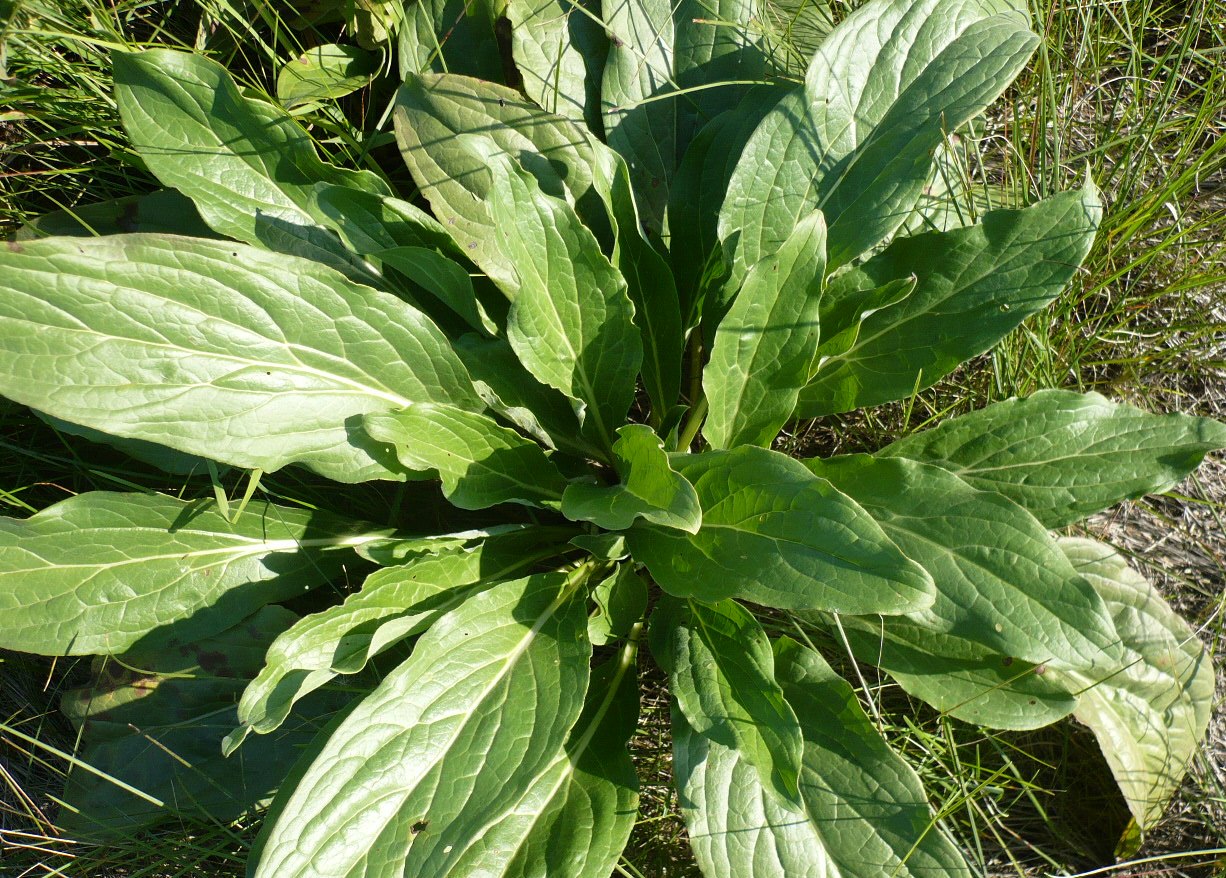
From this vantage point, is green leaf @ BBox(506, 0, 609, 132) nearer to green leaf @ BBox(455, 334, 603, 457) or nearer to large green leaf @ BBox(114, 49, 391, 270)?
large green leaf @ BBox(114, 49, 391, 270)

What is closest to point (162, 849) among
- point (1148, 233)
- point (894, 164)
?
point (894, 164)

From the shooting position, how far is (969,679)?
1698mm

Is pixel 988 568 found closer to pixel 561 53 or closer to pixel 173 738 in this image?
pixel 561 53

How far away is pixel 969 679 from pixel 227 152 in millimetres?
1728

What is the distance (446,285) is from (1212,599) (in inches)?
71.4

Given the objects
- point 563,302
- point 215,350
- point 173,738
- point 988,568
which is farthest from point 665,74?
point 173,738

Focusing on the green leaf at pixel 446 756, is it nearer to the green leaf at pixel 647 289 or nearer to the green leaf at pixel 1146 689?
the green leaf at pixel 647 289

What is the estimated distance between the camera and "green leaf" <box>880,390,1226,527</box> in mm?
1572

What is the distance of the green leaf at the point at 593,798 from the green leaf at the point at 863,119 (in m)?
0.89

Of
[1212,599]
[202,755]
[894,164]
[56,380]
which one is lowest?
[202,755]

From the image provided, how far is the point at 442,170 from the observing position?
1850 millimetres

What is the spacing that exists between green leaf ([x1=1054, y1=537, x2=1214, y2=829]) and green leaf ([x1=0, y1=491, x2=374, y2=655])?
154 cm

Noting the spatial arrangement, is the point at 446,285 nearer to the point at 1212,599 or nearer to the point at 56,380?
the point at 56,380

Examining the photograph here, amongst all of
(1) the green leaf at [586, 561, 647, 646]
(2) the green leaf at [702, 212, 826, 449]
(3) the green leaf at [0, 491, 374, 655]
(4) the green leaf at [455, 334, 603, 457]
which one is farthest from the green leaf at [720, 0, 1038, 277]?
(3) the green leaf at [0, 491, 374, 655]
